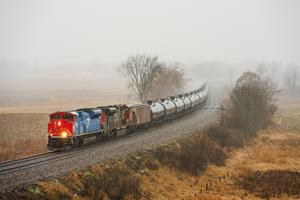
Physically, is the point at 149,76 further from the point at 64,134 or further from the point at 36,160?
the point at 36,160

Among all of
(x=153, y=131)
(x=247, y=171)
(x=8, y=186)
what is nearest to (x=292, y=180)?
(x=247, y=171)

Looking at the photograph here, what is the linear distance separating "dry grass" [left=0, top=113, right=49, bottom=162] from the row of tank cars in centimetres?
340

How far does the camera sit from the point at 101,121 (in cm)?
3703

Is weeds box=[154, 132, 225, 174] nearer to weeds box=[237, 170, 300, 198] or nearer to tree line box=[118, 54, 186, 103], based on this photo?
weeds box=[237, 170, 300, 198]

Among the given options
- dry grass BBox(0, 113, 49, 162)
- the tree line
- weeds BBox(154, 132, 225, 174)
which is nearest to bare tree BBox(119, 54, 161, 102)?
the tree line

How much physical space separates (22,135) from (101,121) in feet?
46.9

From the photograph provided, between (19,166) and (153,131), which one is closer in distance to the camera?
(19,166)

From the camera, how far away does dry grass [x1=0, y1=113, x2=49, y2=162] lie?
110ft

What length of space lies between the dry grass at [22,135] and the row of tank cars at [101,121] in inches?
134

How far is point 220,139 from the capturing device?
4641 cm

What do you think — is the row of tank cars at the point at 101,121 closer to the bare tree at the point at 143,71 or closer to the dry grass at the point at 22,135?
the dry grass at the point at 22,135

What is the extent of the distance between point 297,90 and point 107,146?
154 metres

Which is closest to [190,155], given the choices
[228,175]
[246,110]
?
[228,175]

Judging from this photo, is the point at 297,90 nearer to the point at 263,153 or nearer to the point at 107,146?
the point at 263,153
